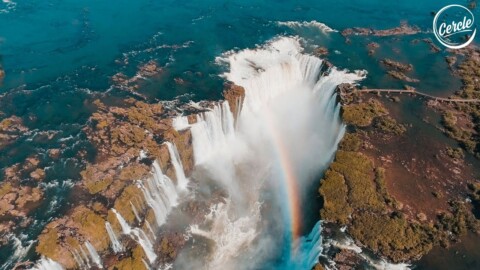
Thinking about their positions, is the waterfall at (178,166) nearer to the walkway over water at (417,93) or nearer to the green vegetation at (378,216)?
the green vegetation at (378,216)

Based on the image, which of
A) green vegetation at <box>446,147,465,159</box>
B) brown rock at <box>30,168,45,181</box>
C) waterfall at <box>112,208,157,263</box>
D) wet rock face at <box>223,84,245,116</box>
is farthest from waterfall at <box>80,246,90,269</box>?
green vegetation at <box>446,147,465,159</box>

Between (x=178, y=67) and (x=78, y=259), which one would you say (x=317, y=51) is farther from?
(x=78, y=259)

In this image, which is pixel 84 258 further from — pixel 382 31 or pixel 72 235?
pixel 382 31

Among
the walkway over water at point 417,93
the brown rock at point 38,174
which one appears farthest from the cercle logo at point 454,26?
the brown rock at point 38,174

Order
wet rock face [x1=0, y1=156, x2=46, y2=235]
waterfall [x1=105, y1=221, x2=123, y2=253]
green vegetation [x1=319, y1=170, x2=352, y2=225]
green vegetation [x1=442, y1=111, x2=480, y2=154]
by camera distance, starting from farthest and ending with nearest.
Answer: green vegetation [x1=442, y1=111, x2=480, y2=154], green vegetation [x1=319, y1=170, x2=352, y2=225], waterfall [x1=105, y1=221, x2=123, y2=253], wet rock face [x1=0, y1=156, x2=46, y2=235]

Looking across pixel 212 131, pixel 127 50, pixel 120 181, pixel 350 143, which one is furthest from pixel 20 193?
pixel 350 143

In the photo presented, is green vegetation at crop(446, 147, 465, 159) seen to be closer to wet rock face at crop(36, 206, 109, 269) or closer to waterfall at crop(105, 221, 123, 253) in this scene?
waterfall at crop(105, 221, 123, 253)
